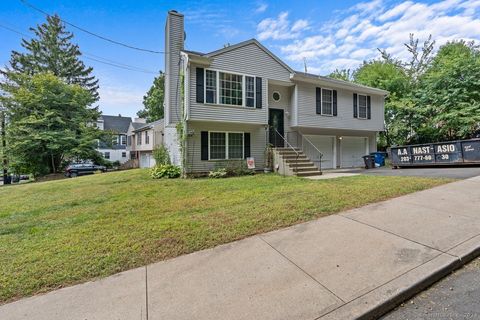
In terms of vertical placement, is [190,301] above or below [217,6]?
below

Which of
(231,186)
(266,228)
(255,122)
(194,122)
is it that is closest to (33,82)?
(194,122)

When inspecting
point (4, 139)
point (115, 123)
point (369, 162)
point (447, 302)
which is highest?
point (115, 123)

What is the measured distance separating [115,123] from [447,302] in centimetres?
4233

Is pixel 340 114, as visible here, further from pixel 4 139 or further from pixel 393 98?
pixel 4 139

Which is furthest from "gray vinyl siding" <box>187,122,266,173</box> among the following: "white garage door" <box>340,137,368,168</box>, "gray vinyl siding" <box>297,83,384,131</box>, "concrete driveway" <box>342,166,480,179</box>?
"white garage door" <box>340,137,368,168</box>

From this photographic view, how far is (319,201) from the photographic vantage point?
5613 mm

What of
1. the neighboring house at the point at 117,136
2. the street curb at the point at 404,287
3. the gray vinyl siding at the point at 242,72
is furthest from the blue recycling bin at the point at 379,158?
the neighboring house at the point at 117,136

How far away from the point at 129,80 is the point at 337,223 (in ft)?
56.7

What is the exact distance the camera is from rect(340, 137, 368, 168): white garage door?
51.6ft

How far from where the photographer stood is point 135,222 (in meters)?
4.69

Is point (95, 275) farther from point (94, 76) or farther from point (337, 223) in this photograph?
point (94, 76)

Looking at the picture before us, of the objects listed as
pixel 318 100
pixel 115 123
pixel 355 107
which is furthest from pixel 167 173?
Answer: pixel 115 123

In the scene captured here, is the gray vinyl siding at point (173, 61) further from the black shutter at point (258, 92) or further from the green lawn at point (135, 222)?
the green lawn at point (135, 222)

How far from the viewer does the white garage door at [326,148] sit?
48.7 feet
